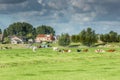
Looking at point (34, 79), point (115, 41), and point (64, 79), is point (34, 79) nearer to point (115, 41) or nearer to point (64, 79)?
point (64, 79)

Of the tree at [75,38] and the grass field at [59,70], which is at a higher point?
the tree at [75,38]

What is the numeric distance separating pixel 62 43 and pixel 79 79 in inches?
6016

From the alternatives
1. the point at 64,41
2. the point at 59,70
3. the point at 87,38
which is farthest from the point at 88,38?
the point at 59,70

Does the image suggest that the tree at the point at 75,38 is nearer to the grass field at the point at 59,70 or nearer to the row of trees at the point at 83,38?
the row of trees at the point at 83,38

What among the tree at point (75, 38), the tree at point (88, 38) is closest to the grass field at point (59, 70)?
the tree at point (88, 38)

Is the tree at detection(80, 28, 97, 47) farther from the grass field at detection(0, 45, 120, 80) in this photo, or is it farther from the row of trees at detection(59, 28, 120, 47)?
the grass field at detection(0, 45, 120, 80)

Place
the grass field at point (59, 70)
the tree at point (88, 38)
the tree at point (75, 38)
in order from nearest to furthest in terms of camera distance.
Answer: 1. the grass field at point (59, 70)
2. the tree at point (88, 38)
3. the tree at point (75, 38)

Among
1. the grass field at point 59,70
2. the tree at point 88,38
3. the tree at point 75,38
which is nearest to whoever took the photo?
the grass field at point 59,70

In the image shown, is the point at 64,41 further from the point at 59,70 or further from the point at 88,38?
the point at 59,70

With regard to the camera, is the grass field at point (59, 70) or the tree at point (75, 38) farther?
the tree at point (75, 38)

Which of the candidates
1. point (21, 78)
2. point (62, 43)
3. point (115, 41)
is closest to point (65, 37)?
point (62, 43)

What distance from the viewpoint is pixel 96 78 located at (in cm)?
2500

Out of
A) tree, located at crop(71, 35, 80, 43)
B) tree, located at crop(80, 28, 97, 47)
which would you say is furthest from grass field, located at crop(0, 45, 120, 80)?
tree, located at crop(71, 35, 80, 43)

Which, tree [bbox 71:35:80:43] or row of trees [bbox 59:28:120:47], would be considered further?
tree [bbox 71:35:80:43]
